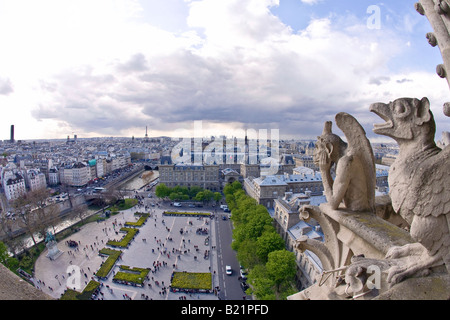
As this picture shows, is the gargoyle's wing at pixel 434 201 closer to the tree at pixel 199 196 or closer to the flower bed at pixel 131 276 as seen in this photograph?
the flower bed at pixel 131 276

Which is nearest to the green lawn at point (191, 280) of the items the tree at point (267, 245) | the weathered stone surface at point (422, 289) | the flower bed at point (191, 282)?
the flower bed at point (191, 282)

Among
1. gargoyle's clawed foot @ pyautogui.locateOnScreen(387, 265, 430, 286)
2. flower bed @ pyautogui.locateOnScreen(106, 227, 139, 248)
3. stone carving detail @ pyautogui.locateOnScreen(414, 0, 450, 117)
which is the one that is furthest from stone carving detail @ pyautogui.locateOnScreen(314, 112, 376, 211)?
flower bed @ pyautogui.locateOnScreen(106, 227, 139, 248)

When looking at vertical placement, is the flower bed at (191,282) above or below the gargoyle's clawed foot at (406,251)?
below

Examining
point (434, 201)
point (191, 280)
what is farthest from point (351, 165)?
point (191, 280)

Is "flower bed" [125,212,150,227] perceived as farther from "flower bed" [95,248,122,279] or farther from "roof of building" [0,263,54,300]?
"roof of building" [0,263,54,300]

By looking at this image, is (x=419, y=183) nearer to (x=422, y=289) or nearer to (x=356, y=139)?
(x=422, y=289)
